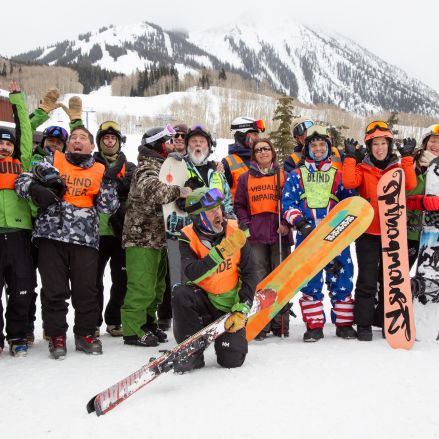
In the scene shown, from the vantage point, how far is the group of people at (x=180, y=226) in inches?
135

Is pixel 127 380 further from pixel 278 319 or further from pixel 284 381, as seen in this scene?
pixel 278 319

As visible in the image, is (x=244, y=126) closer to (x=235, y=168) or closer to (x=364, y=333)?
(x=235, y=168)

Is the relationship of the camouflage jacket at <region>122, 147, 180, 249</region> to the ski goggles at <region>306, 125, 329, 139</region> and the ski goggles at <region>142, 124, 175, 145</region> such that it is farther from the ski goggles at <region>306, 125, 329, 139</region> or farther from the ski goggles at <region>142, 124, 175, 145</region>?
the ski goggles at <region>306, 125, 329, 139</region>

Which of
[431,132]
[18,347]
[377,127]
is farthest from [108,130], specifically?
[431,132]

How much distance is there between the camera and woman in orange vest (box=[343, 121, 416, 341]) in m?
4.00

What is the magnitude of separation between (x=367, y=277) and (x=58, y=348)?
8.82 ft

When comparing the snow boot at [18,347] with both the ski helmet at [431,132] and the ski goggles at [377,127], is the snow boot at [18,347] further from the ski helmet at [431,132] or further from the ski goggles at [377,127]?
the ski helmet at [431,132]

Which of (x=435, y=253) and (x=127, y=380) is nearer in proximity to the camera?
(x=127, y=380)

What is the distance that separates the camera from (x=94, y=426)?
2.53m

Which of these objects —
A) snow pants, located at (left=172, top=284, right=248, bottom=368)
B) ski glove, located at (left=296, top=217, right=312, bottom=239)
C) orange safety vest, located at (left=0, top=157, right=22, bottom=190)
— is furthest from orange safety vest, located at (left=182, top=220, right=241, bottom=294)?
orange safety vest, located at (left=0, top=157, right=22, bottom=190)

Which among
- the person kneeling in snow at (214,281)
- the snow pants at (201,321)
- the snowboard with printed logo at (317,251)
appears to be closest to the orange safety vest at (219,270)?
the person kneeling in snow at (214,281)

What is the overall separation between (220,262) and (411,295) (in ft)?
5.94

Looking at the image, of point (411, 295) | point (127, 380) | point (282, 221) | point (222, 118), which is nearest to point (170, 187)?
point (282, 221)

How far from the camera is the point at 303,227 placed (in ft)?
13.1
